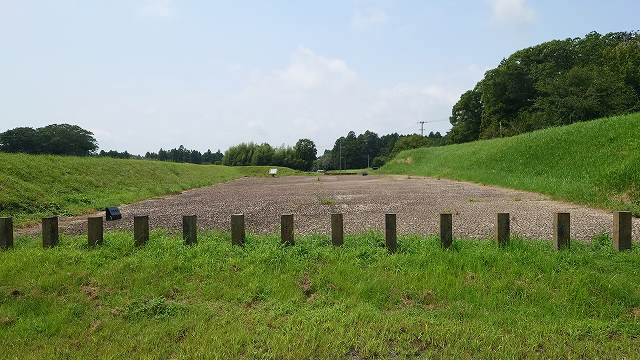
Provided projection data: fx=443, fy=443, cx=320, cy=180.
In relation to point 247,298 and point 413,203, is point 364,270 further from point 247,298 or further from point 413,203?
point 413,203

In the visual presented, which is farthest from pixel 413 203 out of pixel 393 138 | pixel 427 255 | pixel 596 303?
pixel 393 138

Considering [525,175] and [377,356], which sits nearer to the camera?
[377,356]

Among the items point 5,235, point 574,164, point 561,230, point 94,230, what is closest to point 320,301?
point 561,230

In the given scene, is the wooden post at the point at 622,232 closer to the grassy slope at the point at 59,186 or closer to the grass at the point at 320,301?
the grass at the point at 320,301

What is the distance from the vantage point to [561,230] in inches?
193

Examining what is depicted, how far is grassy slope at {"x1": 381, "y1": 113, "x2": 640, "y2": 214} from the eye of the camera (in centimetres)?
1029

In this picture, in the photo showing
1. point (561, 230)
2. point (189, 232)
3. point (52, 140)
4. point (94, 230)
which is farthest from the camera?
point (52, 140)

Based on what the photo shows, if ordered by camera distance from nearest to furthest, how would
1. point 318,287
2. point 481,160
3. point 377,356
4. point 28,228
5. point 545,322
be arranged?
point 377,356 < point 545,322 < point 318,287 < point 28,228 < point 481,160

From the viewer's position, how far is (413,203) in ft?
37.3

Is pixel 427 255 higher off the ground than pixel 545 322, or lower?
higher

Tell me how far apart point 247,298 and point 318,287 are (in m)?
0.68

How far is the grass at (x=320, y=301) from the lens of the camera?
3387mm

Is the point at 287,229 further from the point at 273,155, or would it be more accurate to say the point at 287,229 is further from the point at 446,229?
the point at 273,155

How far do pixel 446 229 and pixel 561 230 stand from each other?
49.1 inches
